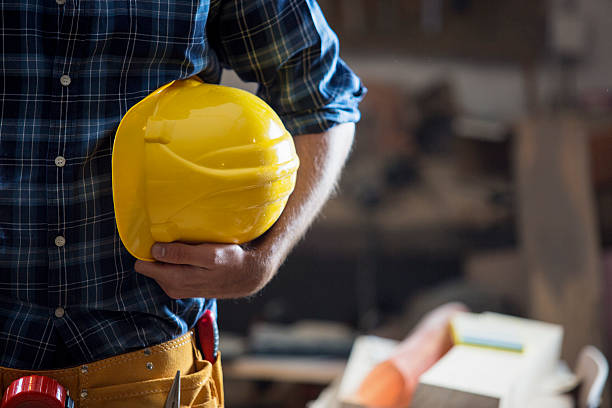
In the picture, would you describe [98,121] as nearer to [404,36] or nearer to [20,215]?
[20,215]

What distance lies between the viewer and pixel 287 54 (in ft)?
3.20

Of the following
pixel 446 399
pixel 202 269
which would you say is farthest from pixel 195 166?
pixel 446 399

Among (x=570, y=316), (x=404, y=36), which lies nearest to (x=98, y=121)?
(x=570, y=316)

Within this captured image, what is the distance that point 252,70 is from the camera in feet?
3.30

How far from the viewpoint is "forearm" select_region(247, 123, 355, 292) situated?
94cm

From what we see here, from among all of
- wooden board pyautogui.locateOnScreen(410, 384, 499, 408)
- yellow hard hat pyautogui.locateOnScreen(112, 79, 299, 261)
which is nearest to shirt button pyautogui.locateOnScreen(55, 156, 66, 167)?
A: yellow hard hat pyautogui.locateOnScreen(112, 79, 299, 261)

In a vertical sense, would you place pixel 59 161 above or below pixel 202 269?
above

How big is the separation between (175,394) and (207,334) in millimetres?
126

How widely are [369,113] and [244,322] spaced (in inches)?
48.4

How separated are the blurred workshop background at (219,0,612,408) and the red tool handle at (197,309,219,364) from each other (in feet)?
6.28

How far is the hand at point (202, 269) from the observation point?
79 cm

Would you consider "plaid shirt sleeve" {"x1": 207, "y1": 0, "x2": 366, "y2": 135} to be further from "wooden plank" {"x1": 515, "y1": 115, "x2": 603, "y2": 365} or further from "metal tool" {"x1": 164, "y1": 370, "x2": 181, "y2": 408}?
"wooden plank" {"x1": 515, "y1": 115, "x2": 603, "y2": 365}

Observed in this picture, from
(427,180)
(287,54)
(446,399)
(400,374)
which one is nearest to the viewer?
(287,54)

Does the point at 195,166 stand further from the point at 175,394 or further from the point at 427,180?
the point at 427,180
